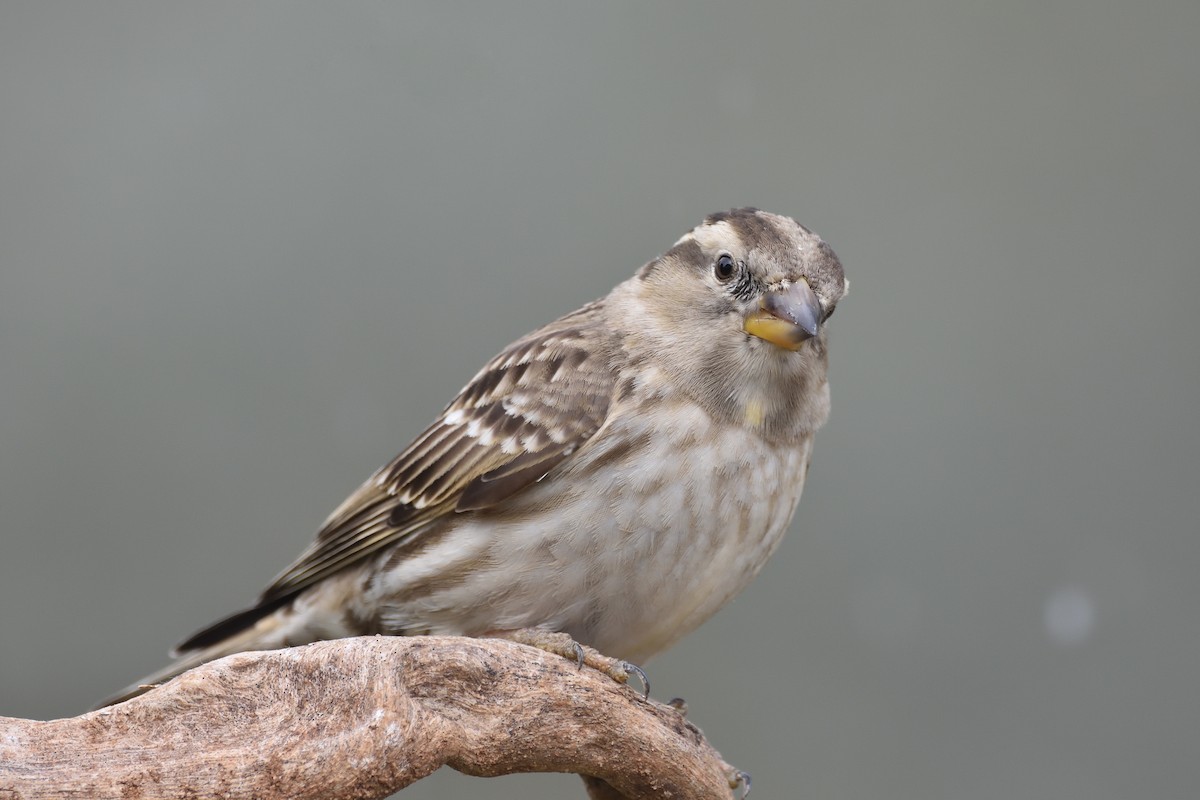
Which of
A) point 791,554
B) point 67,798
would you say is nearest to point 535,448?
point 67,798

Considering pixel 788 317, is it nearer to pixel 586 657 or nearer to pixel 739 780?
pixel 586 657

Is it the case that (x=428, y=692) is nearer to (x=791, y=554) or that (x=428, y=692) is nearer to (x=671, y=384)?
(x=671, y=384)

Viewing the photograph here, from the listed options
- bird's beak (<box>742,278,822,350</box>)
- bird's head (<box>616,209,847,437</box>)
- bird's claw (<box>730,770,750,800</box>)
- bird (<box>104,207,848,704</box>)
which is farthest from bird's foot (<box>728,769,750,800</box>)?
bird's beak (<box>742,278,822,350</box>)

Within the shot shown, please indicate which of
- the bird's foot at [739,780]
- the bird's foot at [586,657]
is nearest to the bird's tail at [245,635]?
the bird's foot at [586,657]

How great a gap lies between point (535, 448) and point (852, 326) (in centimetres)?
243

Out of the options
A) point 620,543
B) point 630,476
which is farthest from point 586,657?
point 630,476

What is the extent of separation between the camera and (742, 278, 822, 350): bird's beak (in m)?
3.35

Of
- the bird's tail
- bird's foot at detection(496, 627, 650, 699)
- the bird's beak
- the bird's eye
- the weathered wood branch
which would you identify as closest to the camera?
the weathered wood branch

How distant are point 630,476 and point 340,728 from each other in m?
1.02

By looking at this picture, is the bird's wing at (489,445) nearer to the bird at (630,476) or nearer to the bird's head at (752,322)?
the bird at (630,476)

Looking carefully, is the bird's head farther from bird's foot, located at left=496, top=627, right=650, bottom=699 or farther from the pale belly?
bird's foot, located at left=496, top=627, right=650, bottom=699

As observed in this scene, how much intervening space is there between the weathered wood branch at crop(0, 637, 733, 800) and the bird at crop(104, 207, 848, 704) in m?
0.25

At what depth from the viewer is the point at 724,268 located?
3576 mm

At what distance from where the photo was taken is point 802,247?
348 centimetres
